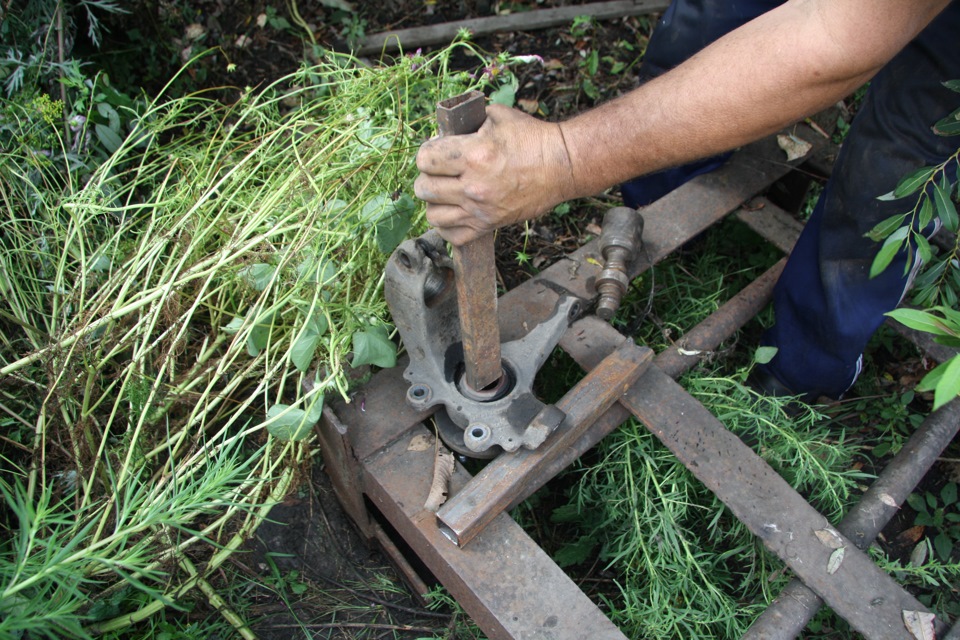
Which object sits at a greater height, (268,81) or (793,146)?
(793,146)

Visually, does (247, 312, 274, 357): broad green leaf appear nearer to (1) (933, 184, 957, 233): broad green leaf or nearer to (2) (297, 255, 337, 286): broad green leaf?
(2) (297, 255, 337, 286): broad green leaf

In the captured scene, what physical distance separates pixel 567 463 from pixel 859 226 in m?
1.01

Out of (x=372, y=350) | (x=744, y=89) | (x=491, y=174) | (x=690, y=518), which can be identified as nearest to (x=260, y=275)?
(x=372, y=350)

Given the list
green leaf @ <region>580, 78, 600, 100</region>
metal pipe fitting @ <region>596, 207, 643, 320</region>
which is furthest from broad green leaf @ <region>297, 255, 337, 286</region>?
green leaf @ <region>580, 78, 600, 100</region>

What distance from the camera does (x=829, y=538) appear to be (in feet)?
5.29

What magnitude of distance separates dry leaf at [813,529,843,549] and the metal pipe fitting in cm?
70

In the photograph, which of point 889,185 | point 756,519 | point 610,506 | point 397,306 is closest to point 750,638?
point 756,519

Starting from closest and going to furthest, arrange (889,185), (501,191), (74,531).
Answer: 1. (501,191)
2. (74,531)
3. (889,185)

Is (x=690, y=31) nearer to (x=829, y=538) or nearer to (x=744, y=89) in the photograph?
(x=744, y=89)

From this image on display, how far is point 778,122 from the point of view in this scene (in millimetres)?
1476

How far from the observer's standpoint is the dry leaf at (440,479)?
1.58 m

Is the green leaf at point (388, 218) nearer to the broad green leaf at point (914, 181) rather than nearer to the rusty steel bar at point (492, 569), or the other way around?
the rusty steel bar at point (492, 569)

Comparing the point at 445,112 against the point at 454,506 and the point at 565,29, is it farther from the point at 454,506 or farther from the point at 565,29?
the point at 565,29

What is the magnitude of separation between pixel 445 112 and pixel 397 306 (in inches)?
21.3
